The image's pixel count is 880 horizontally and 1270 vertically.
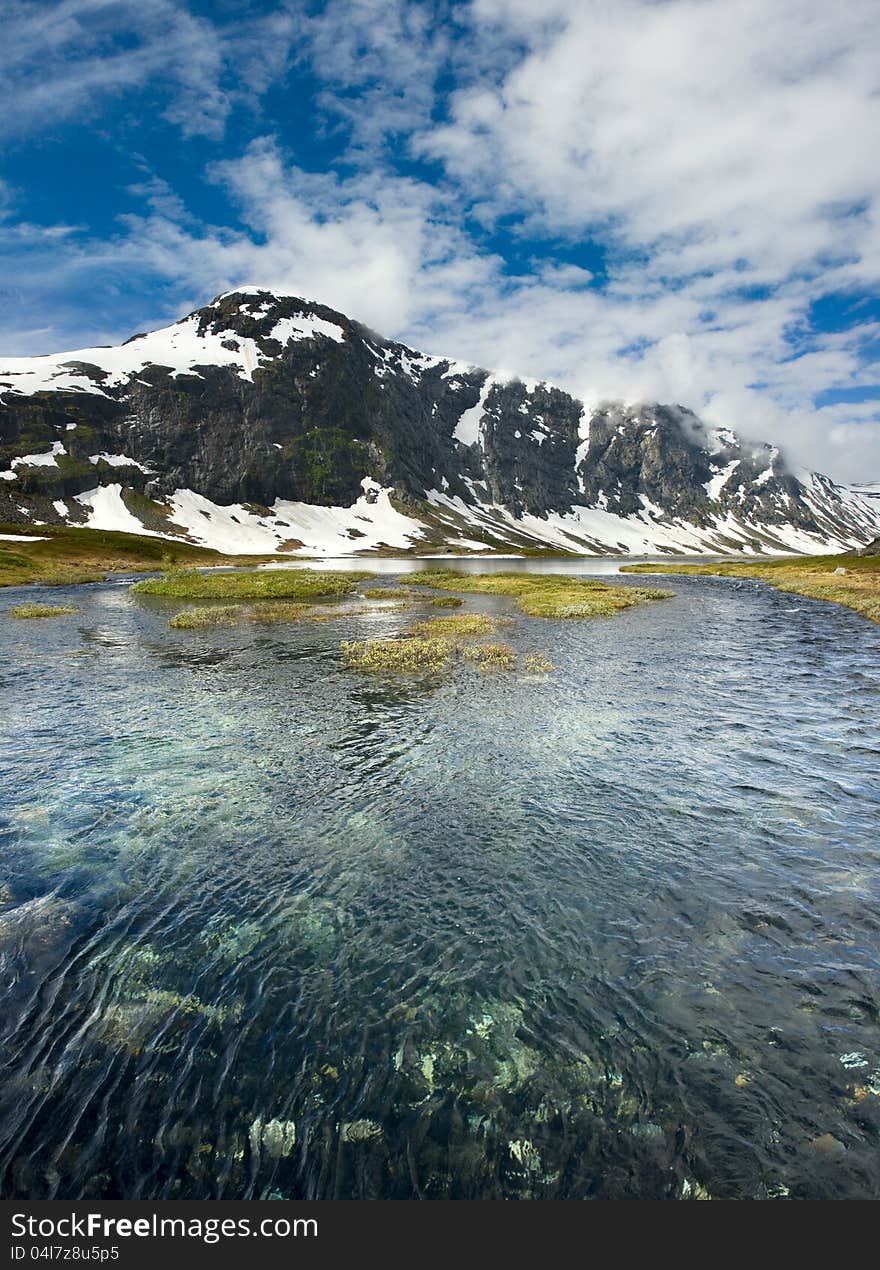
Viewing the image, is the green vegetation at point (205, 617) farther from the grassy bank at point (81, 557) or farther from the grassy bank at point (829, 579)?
the grassy bank at point (829, 579)

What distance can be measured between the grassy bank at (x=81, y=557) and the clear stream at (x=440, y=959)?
309 feet

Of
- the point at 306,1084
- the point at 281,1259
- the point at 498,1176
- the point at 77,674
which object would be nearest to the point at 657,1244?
the point at 498,1176

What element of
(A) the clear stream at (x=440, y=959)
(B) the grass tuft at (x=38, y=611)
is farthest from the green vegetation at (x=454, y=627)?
(B) the grass tuft at (x=38, y=611)

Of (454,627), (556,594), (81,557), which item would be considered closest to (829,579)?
(556,594)

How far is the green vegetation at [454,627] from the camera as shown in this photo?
156 ft

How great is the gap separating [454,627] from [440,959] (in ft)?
134

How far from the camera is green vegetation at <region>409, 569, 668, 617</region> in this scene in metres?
62.4

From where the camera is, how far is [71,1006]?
9859mm

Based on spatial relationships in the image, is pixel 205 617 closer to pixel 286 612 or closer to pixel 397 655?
pixel 286 612

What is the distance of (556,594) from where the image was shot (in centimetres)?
7794

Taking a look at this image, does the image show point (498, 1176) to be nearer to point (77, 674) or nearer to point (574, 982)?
point (574, 982)

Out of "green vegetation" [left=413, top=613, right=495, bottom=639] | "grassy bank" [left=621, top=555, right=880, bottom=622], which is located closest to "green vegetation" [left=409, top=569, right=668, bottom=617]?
"green vegetation" [left=413, top=613, right=495, bottom=639]

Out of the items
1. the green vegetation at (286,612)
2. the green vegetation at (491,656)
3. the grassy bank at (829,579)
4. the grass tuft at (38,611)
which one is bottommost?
the grass tuft at (38,611)

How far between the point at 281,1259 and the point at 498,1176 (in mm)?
2623
